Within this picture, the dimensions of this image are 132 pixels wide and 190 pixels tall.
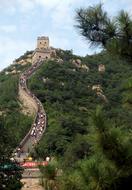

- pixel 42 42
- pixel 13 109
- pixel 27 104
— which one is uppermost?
pixel 42 42

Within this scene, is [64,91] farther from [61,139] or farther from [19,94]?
[61,139]

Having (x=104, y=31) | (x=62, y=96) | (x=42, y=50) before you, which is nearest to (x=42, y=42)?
(x=42, y=50)

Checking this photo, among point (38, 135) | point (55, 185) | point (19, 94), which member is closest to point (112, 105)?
point (19, 94)

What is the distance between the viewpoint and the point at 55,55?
7612cm

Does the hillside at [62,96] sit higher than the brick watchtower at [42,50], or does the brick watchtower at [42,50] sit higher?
the brick watchtower at [42,50]

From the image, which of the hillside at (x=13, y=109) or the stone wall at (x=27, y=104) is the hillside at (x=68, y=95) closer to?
the stone wall at (x=27, y=104)

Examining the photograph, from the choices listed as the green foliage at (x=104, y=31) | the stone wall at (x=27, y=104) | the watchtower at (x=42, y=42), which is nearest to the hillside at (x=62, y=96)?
the stone wall at (x=27, y=104)

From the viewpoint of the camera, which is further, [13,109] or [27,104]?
[13,109]

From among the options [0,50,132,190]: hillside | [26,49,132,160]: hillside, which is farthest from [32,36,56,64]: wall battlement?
[26,49,132,160]: hillside

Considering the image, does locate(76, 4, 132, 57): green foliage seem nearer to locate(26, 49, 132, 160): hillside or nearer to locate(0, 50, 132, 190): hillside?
locate(0, 50, 132, 190): hillside

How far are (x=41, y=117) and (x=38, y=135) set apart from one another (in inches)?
227

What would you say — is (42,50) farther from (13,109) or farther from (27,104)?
(13,109)

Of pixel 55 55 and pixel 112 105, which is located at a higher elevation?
pixel 55 55

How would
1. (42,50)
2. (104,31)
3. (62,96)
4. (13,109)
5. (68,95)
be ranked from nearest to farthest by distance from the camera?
(104,31), (13,109), (62,96), (68,95), (42,50)
